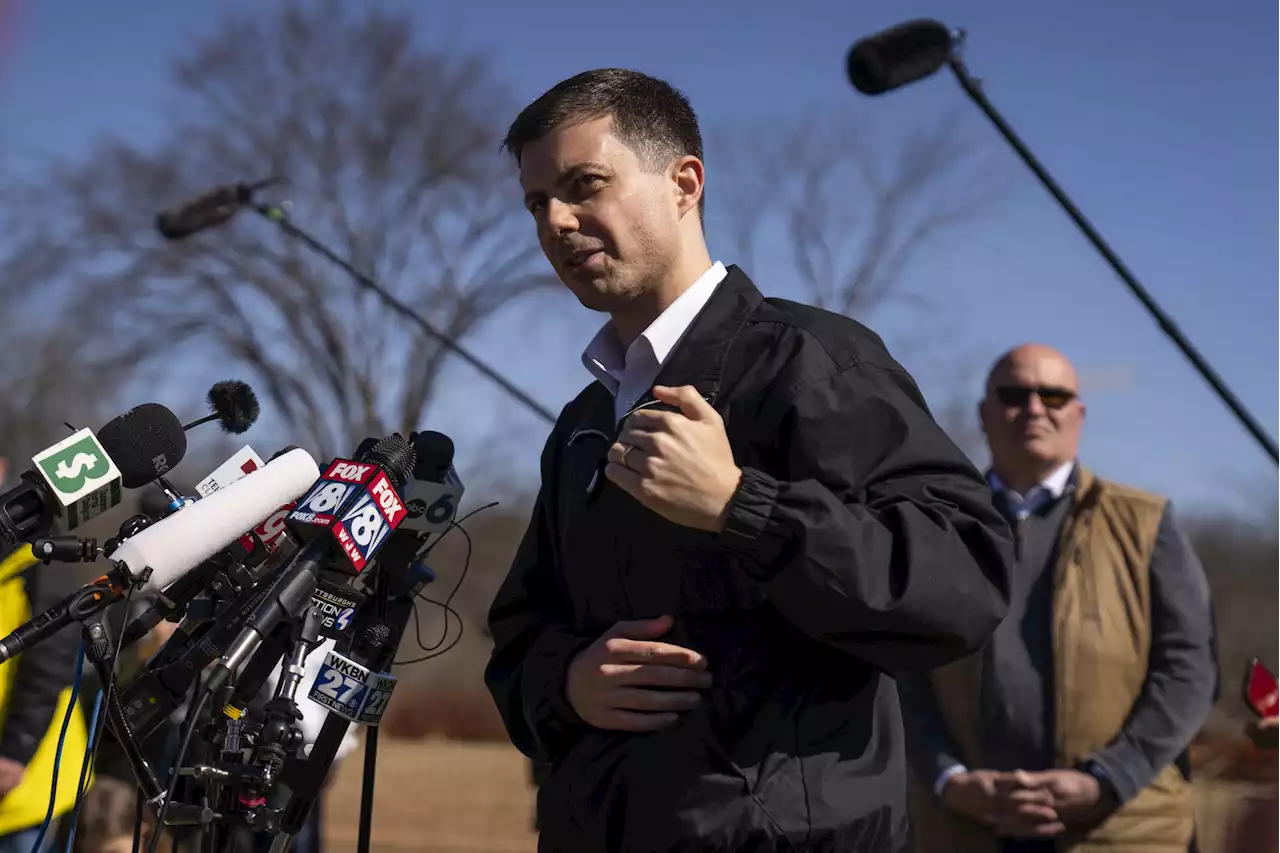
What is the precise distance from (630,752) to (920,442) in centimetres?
58

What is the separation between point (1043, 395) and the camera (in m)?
4.23

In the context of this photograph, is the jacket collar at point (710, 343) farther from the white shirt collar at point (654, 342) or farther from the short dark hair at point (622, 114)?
the short dark hair at point (622, 114)

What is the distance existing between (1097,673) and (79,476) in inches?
103

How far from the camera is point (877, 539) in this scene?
1.89 m

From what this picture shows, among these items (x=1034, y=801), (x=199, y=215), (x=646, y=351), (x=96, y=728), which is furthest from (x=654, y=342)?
(x=199, y=215)

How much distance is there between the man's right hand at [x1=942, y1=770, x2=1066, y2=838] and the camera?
12.5 ft

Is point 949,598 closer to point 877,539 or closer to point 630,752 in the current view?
point 877,539

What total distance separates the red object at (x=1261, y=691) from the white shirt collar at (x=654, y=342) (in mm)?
1797

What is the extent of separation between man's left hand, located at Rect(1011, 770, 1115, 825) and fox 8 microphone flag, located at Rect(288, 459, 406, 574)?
7.04 feet

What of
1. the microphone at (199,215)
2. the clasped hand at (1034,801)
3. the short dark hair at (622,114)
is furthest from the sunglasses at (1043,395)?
the microphone at (199,215)

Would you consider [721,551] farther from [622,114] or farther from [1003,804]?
[1003,804]

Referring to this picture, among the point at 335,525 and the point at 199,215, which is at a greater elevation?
the point at 199,215

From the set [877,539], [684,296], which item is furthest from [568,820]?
[684,296]

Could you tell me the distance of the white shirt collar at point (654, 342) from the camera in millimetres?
2271
